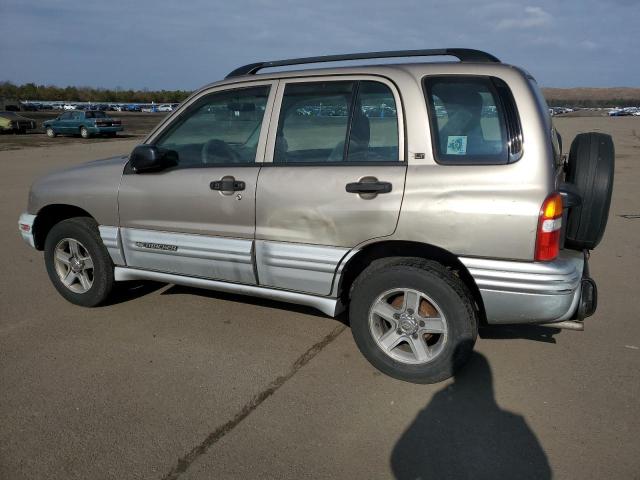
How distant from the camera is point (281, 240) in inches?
141

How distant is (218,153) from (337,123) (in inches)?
37.7

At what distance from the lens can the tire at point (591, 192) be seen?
10.6 feet

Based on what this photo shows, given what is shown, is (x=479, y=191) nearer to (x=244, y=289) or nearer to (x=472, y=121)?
(x=472, y=121)

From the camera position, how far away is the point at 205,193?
377 cm

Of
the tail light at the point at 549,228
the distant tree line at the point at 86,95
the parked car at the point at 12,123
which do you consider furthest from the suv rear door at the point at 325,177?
the distant tree line at the point at 86,95

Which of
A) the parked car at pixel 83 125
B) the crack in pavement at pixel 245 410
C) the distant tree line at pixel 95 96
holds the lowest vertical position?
the crack in pavement at pixel 245 410

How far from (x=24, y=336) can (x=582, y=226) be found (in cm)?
397

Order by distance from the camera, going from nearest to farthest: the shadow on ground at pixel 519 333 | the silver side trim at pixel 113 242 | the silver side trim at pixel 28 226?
the shadow on ground at pixel 519 333
the silver side trim at pixel 113 242
the silver side trim at pixel 28 226

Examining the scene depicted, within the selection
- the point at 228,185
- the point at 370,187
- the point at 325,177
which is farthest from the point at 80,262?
the point at 370,187

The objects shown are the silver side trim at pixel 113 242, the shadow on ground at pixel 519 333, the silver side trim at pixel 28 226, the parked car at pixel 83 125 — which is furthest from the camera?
the parked car at pixel 83 125

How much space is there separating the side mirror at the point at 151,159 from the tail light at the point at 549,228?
8.41 feet

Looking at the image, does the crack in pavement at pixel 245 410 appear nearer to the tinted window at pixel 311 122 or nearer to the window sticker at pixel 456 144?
the tinted window at pixel 311 122

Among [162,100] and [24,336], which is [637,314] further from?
[162,100]

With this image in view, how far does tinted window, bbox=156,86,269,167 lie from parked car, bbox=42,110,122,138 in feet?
88.9
